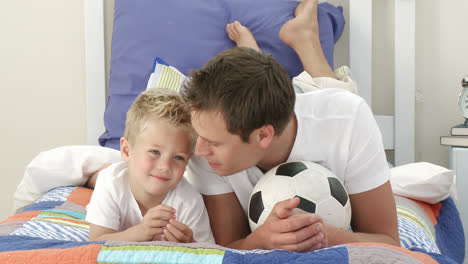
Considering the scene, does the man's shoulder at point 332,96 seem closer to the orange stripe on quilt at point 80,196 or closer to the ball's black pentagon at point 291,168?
the ball's black pentagon at point 291,168

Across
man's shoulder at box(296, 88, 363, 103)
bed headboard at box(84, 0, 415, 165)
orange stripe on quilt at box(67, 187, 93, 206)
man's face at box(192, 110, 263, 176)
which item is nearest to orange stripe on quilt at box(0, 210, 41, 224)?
orange stripe on quilt at box(67, 187, 93, 206)

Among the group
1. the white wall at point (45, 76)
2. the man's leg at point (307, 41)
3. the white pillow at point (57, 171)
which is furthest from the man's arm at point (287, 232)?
the white wall at point (45, 76)

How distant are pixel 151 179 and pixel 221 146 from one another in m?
0.23

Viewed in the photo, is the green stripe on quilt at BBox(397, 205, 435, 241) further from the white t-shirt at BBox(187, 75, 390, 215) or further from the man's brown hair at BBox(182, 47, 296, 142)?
the man's brown hair at BBox(182, 47, 296, 142)

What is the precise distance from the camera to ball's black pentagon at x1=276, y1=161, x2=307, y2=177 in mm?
963

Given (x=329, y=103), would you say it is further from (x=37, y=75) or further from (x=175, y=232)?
(x=37, y=75)

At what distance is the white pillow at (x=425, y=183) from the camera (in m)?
1.45

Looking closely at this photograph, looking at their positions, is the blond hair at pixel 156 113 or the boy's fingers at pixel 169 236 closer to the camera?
the boy's fingers at pixel 169 236

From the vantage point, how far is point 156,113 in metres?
1.08

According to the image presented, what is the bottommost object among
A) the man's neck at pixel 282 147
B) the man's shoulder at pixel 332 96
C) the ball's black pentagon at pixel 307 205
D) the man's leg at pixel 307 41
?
the ball's black pentagon at pixel 307 205

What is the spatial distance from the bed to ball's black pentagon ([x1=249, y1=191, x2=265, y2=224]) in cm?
20

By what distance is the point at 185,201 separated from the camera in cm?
113

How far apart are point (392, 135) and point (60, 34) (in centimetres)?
150

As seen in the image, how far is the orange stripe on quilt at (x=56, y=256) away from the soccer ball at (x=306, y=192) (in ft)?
1.09
